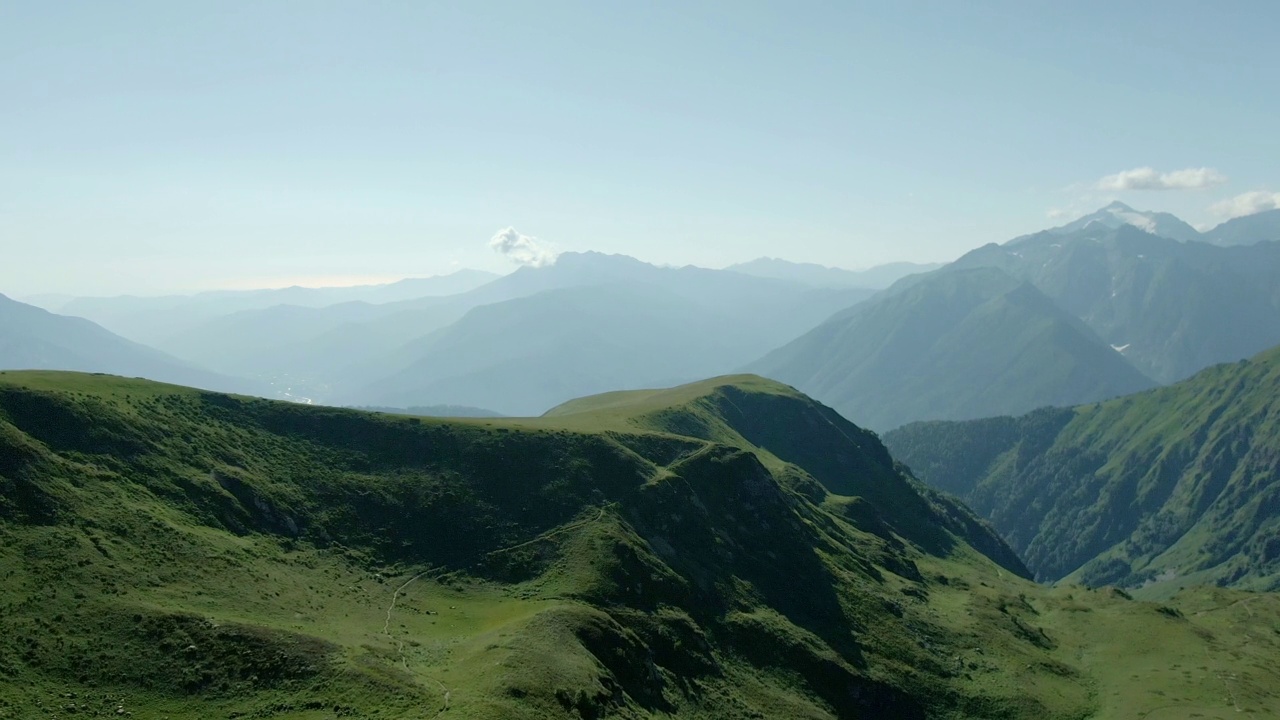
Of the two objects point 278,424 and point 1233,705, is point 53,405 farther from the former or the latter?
point 1233,705

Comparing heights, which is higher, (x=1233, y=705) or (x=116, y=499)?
(x=116, y=499)

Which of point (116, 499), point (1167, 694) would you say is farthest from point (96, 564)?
point (1167, 694)

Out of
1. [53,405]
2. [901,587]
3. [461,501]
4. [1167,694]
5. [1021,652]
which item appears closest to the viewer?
[53,405]

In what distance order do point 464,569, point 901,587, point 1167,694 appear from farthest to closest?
point 901,587
point 1167,694
point 464,569

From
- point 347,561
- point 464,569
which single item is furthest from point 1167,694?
point 347,561

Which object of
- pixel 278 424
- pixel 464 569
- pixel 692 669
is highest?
pixel 278 424

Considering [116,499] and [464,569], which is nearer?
[116,499]
